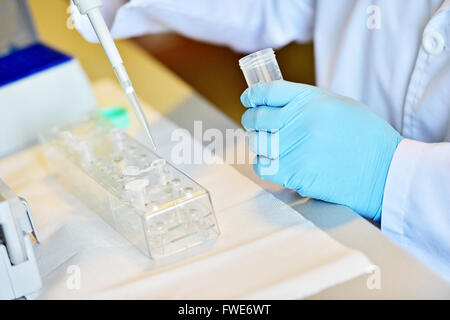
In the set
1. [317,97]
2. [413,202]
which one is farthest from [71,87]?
[413,202]

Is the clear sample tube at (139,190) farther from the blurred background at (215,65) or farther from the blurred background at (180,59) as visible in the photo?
the blurred background at (215,65)

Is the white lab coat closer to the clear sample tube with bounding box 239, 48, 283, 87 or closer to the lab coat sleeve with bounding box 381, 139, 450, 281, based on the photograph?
the lab coat sleeve with bounding box 381, 139, 450, 281

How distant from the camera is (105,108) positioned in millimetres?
1393

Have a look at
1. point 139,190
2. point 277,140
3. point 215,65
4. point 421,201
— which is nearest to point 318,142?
point 277,140

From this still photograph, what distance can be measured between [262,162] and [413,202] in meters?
0.26

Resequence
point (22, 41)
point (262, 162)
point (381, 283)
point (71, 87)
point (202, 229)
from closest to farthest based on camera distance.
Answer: point (381, 283) < point (202, 229) < point (262, 162) < point (71, 87) < point (22, 41)

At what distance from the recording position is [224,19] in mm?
1472

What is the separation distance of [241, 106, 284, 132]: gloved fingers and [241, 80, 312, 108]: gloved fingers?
0.01 meters

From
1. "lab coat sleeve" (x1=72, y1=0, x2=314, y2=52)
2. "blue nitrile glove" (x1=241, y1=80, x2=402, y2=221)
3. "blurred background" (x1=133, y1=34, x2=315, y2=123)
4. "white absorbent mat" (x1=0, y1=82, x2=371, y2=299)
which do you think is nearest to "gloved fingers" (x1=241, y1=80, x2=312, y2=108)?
"blue nitrile glove" (x1=241, y1=80, x2=402, y2=221)

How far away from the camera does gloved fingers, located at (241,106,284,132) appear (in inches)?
38.5

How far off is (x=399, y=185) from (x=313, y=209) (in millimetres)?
152

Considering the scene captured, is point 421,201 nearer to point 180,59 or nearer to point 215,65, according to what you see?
point 215,65

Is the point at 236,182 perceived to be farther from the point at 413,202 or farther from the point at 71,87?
the point at 71,87

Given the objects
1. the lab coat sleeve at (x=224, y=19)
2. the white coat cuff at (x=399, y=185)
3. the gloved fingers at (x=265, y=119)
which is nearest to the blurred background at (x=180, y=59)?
the lab coat sleeve at (x=224, y=19)
